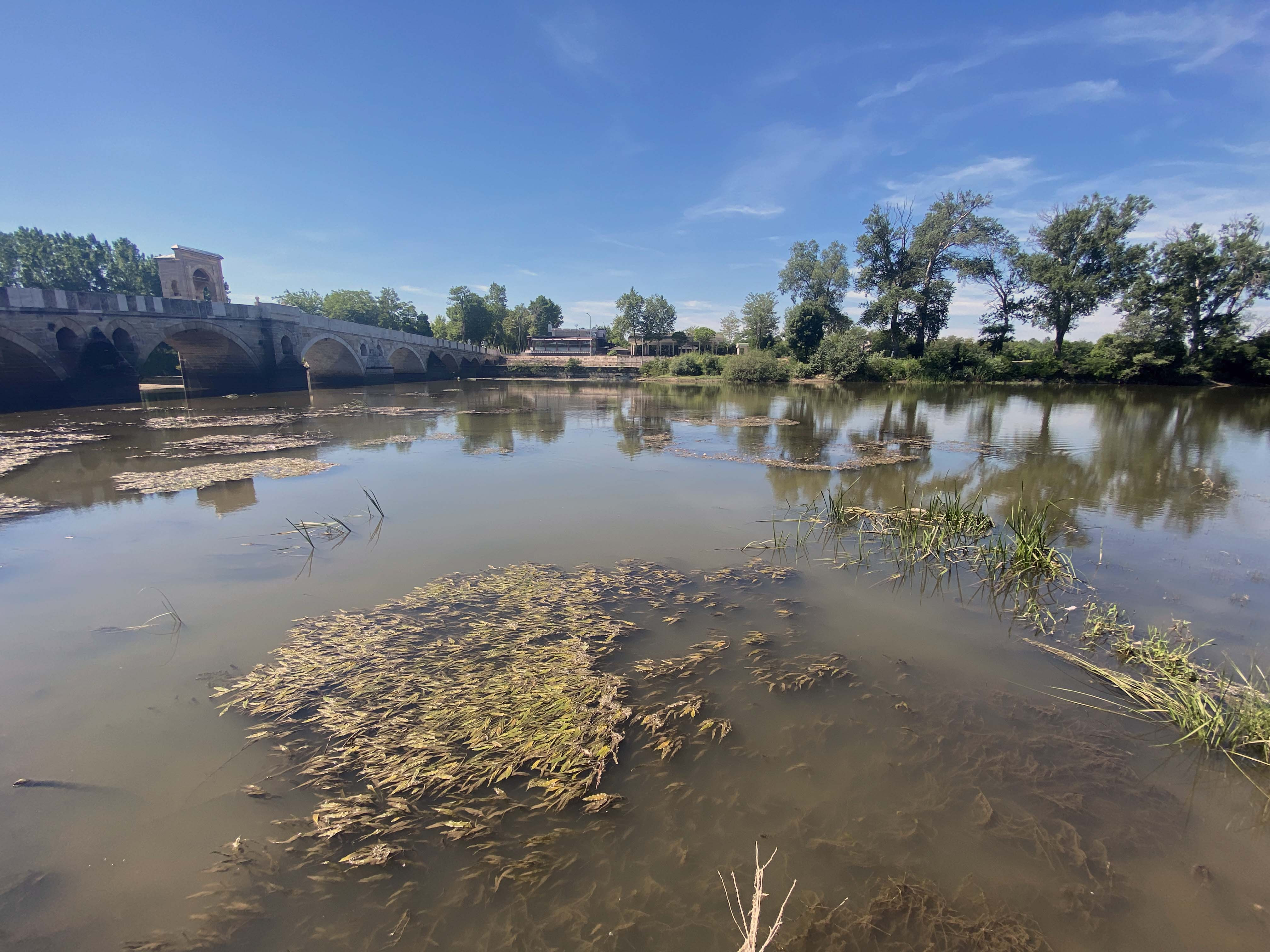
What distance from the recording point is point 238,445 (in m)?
16.2

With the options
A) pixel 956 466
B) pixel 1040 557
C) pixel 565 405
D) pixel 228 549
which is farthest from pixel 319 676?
pixel 565 405

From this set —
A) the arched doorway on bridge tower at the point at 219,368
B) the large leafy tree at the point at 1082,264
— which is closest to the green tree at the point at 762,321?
the large leafy tree at the point at 1082,264

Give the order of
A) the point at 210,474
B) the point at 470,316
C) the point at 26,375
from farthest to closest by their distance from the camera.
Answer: the point at 470,316, the point at 26,375, the point at 210,474

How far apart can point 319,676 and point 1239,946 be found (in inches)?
243

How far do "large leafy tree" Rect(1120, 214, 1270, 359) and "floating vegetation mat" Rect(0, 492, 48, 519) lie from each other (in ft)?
207

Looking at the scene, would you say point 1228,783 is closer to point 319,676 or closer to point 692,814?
point 692,814

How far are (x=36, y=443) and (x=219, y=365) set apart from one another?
21548 mm

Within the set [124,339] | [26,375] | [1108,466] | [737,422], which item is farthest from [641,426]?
[26,375]

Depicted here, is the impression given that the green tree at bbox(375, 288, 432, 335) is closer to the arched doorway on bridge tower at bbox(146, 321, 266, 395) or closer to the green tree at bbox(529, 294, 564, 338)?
the green tree at bbox(529, 294, 564, 338)

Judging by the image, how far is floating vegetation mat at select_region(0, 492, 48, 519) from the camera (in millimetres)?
8953

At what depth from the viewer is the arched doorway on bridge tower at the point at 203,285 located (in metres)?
46.7

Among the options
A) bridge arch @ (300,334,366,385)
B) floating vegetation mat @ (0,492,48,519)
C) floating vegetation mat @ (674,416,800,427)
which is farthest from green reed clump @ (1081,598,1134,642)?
bridge arch @ (300,334,366,385)

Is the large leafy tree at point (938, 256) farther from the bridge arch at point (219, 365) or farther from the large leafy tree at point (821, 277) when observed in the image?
the bridge arch at point (219, 365)

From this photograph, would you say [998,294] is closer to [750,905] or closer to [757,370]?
[757,370]
